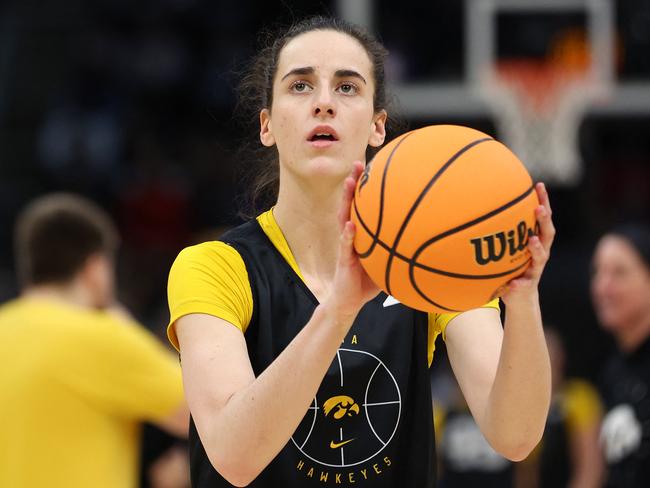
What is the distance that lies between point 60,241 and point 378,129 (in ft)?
6.86

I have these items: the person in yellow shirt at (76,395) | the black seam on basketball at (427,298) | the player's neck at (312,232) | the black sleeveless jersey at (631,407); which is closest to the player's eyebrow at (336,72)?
the player's neck at (312,232)

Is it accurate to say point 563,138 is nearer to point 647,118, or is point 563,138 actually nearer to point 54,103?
point 647,118

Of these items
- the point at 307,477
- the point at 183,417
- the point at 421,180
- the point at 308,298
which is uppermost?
the point at 421,180

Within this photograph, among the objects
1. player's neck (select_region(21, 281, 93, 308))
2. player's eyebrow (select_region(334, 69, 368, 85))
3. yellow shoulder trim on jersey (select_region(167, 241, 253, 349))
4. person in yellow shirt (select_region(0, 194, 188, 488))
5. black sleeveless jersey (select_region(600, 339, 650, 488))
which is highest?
player's eyebrow (select_region(334, 69, 368, 85))

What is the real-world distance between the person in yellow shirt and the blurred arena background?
4638mm

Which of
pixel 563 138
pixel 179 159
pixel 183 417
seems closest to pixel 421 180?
pixel 183 417

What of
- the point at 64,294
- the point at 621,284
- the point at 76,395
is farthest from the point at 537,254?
the point at 621,284

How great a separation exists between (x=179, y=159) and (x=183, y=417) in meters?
8.41

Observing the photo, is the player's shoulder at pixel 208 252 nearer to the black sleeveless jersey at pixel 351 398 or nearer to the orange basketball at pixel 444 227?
the black sleeveless jersey at pixel 351 398

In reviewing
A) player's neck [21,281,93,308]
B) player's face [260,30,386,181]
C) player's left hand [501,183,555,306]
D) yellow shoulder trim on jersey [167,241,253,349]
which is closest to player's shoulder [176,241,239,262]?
yellow shoulder trim on jersey [167,241,253,349]

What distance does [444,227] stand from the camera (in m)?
2.69

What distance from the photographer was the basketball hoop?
9.58 m

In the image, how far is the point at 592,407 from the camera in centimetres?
832

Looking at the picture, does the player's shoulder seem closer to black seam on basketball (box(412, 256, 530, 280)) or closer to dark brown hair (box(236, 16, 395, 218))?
dark brown hair (box(236, 16, 395, 218))
